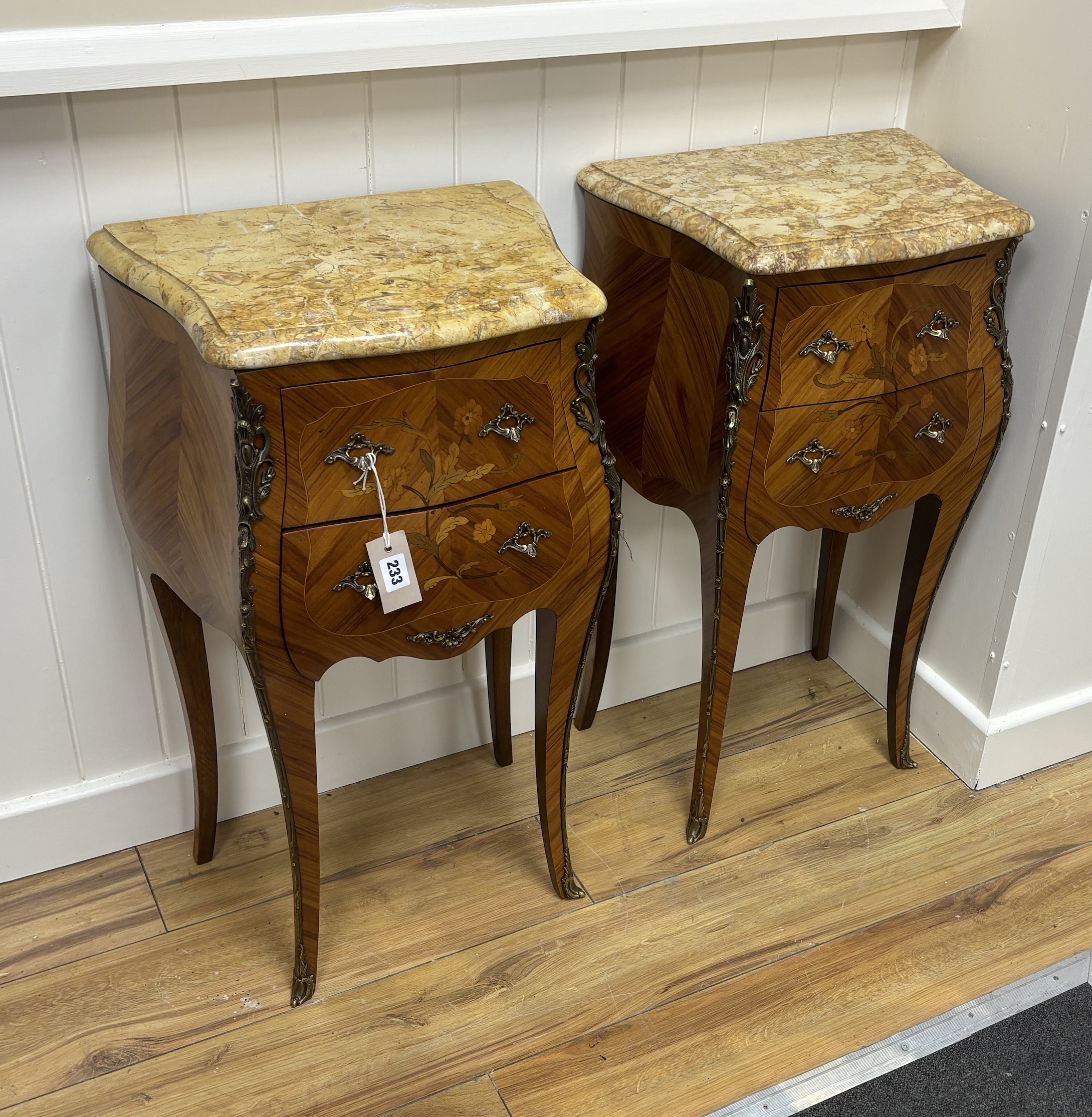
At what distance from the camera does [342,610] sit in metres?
1.10

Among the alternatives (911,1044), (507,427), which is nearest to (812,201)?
(507,427)

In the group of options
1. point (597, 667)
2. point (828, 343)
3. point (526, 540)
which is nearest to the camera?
point (526, 540)

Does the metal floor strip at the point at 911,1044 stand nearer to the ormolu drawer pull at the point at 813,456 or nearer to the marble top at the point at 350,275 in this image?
the ormolu drawer pull at the point at 813,456

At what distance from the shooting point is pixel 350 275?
43.3 inches

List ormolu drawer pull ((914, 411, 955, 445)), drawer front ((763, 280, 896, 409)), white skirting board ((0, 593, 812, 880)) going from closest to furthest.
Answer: drawer front ((763, 280, 896, 409)), ormolu drawer pull ((914, 411, 955, 445)), white skirting board ((0, 593, 812, 880))

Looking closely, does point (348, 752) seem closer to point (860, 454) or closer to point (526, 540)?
point (526, 540)

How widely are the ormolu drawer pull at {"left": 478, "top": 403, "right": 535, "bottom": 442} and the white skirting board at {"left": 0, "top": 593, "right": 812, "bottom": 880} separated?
0.65m

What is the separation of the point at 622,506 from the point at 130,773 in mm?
756

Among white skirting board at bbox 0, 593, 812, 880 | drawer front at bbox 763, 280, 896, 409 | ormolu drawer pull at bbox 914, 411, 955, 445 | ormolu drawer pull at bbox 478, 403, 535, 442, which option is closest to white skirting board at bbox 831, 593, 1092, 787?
white skirting board at bbox 0, 593, 812, 880

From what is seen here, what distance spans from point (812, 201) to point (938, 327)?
198mm

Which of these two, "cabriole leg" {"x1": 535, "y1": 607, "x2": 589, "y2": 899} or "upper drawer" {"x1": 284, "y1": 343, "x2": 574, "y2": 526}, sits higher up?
"upper drawer" {"x1": 284, "y1": 343, "x2": 574, "y2": 526}

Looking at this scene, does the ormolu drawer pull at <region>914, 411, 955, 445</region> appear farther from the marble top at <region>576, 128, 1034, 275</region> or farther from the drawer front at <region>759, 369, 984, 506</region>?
the marble top at <region>576, 128, 1034, 275</region>

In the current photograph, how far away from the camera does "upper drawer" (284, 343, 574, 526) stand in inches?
40.6

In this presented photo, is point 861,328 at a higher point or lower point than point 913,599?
higher
